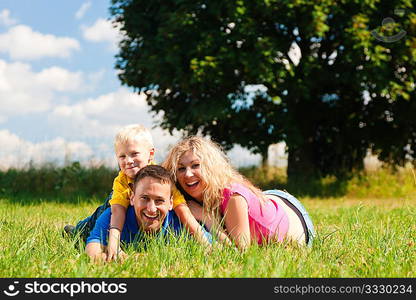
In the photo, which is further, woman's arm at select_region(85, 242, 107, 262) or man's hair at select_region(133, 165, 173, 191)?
man's hair at select_region(133, 165, 173, 191)

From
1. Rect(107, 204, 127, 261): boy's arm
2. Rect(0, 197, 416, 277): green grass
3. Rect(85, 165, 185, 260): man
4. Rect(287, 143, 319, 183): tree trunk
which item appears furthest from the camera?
Rect(287, 143, 319, 183): tree trunk

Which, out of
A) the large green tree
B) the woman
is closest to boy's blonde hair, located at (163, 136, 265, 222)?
the woman

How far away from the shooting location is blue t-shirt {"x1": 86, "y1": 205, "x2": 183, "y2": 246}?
4.40 m

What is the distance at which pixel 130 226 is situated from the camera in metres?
4.58

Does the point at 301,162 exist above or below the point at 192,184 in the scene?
above

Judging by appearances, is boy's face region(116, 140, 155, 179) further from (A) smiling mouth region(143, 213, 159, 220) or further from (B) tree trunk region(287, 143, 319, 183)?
(B) tree trunk region(287, 143, 319, 183)

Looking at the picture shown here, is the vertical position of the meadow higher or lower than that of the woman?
lower

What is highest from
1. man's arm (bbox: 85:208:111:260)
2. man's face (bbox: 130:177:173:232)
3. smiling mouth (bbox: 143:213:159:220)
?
man's face (bbox: 130:177:173:232)

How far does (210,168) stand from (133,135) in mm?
696

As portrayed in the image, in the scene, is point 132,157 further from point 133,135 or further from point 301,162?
point 301,162

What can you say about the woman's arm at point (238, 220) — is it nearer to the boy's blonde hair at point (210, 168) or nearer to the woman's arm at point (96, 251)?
the boy's blonde hair at point (210, 168)

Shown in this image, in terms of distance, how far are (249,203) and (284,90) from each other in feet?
32.5

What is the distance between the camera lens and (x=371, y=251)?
172 inches

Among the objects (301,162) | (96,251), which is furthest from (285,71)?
(96,251)
